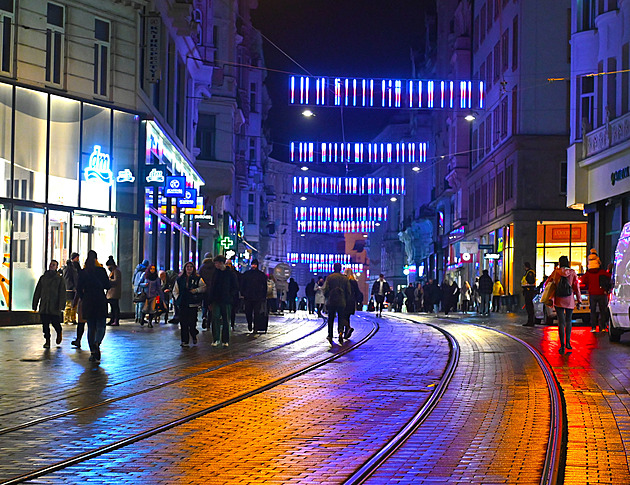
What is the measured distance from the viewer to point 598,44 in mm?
36688

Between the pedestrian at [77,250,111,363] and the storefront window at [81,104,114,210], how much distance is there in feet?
47.9

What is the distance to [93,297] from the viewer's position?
17734 millimetres

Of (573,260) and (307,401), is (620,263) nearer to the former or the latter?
(307,401)

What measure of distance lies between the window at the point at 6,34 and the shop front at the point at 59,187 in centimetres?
54

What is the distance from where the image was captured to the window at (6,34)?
92.8ft

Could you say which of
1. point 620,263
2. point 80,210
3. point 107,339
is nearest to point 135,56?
point 80,210

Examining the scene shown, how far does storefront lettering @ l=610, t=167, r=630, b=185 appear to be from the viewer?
32891 millimetres

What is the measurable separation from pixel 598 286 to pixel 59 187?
14.9 metres

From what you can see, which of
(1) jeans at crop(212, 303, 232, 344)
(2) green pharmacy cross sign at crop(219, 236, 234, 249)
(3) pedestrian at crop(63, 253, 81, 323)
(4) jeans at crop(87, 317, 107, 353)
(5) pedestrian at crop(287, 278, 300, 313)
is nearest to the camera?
(4) jeans at crop(87, 317, 107, 353)

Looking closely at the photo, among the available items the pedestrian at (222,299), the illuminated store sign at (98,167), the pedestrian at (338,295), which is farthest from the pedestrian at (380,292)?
the pedestrian at (222,299)

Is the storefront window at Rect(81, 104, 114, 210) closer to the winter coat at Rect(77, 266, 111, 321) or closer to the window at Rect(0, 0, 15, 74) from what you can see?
the window at Rect(0, 0, 15, 74)

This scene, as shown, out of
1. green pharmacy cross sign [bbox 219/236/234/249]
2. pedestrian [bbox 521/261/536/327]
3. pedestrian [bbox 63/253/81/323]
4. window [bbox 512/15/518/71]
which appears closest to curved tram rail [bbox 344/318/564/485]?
pedestrian [bbox 63/253/81/323]

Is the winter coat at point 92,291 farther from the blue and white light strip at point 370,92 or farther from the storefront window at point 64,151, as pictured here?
the blue and white light strip at point 370,92

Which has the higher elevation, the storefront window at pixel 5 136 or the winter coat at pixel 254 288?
the storefront window at pixel 5 136
